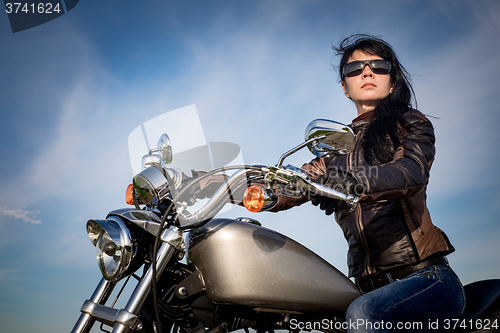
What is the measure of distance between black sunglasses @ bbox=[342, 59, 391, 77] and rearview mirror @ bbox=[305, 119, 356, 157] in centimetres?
129

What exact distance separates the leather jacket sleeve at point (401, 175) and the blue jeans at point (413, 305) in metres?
0.48

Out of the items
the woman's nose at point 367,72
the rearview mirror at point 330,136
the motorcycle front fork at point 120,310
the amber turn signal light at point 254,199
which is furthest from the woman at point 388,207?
the motorcycle front fork at point 120,310

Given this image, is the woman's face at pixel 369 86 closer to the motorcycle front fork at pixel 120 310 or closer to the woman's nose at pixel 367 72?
the woman's nose at pixel 367 72

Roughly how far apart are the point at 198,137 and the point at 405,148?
3.70 feet

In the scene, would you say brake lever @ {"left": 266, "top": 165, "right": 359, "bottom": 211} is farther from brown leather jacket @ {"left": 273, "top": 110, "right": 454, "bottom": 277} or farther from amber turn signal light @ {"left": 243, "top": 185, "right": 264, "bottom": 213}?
brown leather jacket @ {"left": 273, "top": 110, "right": 454, "bottom": 277}

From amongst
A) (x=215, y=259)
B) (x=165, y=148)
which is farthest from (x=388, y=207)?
(x=165, y=148)

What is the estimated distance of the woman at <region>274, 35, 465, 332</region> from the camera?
174cm

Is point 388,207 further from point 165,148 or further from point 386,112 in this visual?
point 165,148

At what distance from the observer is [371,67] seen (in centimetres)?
267

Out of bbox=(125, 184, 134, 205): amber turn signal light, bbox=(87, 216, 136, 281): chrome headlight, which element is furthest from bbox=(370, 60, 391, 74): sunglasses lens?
bbox=(87, 216, 136, 281): chrome headlight

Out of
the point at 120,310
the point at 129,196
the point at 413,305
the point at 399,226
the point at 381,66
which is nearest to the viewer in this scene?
the point at 120,310

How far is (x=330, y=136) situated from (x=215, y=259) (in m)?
0.77

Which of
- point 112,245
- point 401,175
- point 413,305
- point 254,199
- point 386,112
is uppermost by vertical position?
point 386,112

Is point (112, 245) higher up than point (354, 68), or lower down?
lower down
